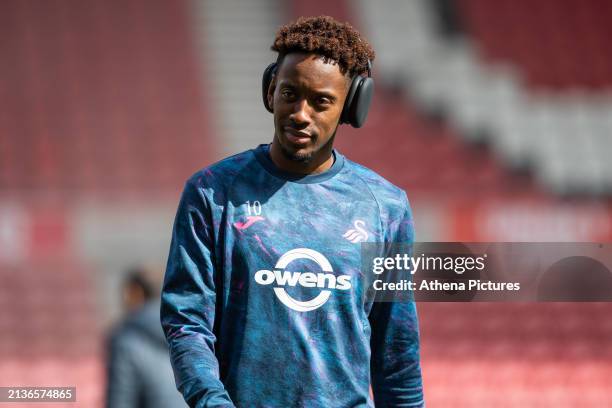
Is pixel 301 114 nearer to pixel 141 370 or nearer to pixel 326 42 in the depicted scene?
pixel 326 42

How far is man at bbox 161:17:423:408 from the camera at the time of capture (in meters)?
2.31

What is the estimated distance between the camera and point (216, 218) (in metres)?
2.35

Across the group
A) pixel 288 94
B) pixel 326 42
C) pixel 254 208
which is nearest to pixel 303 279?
pixel 254 208

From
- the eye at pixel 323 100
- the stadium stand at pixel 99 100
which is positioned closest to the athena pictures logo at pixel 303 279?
the eye at pixel 323 100

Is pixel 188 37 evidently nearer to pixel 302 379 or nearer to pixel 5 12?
pixel 5 12

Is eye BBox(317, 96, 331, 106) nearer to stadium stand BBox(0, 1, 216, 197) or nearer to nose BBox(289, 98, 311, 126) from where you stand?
nose BBox(289, 98, 311, 126)

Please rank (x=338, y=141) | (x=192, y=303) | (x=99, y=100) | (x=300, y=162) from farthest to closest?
1. (x=99, y=100)
2. (x=338, y=141)
3. (x=300, y=162)
4. (x=192, y=303)

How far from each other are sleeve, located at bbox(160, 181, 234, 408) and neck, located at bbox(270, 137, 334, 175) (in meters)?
0.20

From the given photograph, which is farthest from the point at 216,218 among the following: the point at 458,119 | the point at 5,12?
the point at 5,12

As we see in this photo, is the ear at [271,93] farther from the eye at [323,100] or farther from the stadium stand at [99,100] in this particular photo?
the stadium stand at [99,100]

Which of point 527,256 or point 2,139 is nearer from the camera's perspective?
point 527,256

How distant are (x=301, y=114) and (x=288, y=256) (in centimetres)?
31

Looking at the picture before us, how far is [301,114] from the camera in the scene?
2340mm

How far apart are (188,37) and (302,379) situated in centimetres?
1155
